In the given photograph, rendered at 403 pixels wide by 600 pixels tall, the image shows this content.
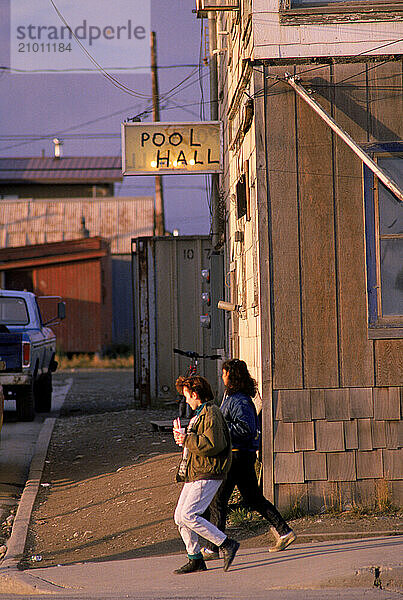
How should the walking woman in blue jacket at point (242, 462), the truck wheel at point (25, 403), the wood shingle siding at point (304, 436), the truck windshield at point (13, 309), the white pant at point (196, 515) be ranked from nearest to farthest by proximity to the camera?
the white pant at point (196, 515)
the walking woman in blue jacket at point (242, 462)
the wood shingle siding at point (304, 436)
the truck wheel at point (25, 403)
the truck windshield at point (13, 309)

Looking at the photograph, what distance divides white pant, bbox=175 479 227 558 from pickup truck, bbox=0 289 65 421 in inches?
258

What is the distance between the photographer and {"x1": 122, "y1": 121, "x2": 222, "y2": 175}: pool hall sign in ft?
35.1

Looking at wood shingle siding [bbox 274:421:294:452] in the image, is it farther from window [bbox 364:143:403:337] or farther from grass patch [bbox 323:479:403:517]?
window [bbox 364:143:403:337]

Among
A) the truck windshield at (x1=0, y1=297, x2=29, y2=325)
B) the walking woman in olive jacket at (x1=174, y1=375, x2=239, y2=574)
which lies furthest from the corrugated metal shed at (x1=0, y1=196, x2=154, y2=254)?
the walking woman in olive jacket at (x1=174, y1=375, x2=239, y2=574)

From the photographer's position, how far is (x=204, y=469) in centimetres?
615

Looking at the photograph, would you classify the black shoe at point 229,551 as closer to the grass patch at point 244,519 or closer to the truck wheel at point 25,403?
the grass patch at point 244,519

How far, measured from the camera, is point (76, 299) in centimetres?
3186

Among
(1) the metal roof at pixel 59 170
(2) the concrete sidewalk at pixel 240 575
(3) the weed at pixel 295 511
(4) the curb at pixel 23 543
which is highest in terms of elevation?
(1) the metal roof at pixel 59 170

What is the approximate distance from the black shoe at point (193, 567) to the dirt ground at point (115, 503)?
812 millimetres

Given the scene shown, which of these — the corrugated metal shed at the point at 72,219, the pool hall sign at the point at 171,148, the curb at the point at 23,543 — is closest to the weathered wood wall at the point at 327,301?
the curb at the point at 23,543

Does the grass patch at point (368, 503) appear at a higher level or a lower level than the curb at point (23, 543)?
higher

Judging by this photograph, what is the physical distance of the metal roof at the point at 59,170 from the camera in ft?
157

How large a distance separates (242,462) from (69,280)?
84.5 feet

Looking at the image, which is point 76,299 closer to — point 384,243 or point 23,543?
point 23,543
